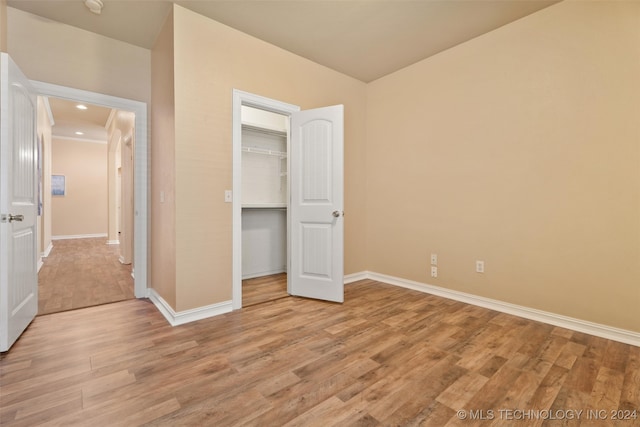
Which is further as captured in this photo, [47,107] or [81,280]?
[47,107]

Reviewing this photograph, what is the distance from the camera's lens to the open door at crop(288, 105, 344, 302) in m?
3.05

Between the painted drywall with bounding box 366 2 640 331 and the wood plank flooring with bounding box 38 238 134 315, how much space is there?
137 inches

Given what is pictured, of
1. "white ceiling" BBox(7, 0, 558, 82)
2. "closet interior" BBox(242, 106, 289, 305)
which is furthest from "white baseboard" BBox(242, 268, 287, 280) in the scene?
"white ceiling" BBox(7, 0, 558, 82)

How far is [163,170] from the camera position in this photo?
274cm

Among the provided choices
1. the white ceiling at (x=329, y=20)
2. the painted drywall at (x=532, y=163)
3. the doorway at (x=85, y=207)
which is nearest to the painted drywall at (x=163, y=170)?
the white ceiling at (x=329, y=20)

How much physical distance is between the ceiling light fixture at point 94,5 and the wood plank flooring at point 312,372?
265cm

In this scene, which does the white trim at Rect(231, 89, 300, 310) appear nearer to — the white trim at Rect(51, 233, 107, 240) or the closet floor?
the closet floor

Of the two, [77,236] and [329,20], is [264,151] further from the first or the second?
[77,236]

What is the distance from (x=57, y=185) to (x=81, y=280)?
20.6ft

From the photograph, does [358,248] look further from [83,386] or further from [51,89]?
[51,89]

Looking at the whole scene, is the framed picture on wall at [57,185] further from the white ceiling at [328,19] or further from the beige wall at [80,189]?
the white ceiling at [328,19]

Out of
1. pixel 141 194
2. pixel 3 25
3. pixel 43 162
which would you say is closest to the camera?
pixel 3 25

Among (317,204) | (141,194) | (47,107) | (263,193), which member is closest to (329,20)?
(317,204)

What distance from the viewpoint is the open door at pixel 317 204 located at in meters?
3.05
